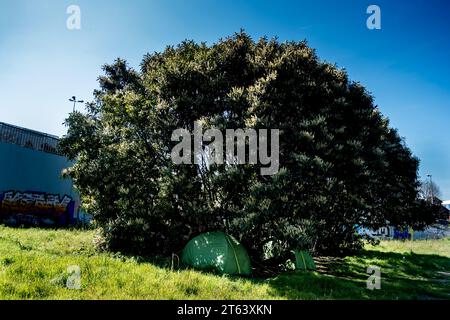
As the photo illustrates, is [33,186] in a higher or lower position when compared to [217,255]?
higher

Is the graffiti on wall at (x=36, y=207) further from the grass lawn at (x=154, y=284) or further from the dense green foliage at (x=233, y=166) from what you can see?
the grass lawn at (x=154, y=284)

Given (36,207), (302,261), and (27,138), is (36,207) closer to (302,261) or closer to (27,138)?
(27,138)

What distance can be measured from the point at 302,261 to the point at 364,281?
2975 millimetres

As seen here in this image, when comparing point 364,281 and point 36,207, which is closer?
point 364,281

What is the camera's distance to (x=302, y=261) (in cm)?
1722

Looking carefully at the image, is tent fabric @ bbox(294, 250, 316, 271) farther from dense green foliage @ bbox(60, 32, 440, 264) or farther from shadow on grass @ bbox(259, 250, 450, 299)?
shadow on grass @ bbox(259, 250, 450, 299)

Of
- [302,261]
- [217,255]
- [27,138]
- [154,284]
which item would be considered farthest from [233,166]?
[27,138]

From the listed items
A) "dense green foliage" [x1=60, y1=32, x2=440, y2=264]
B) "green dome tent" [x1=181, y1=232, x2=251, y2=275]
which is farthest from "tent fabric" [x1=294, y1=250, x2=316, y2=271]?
"green dome tent" [x1=181, y1=232, x2=251, y2=275]

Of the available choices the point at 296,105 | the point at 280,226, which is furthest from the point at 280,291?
the point at 296,105

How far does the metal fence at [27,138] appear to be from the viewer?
119 ft

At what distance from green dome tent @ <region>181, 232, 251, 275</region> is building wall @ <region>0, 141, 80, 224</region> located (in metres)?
28.0

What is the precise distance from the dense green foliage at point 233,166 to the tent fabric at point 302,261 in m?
0.63

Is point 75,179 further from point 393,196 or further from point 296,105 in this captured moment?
point 393,196
